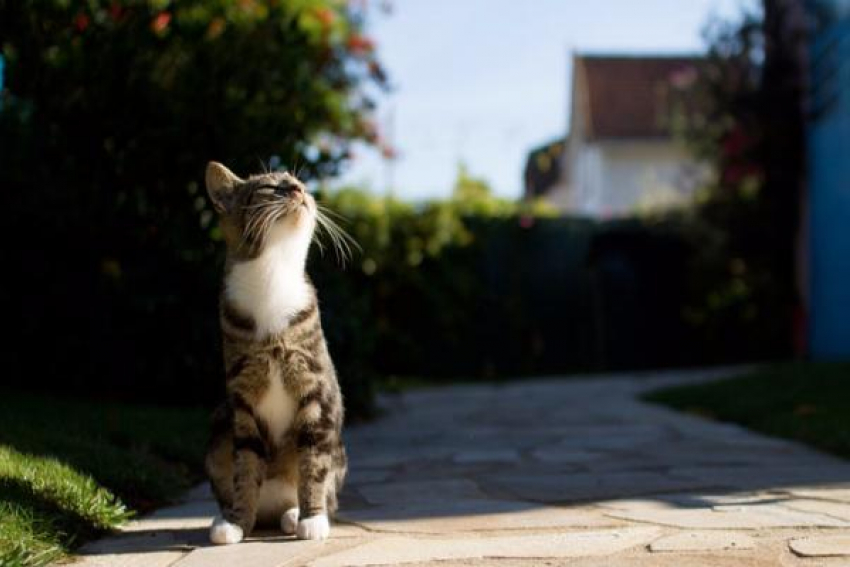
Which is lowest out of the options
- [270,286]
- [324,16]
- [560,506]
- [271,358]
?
[560,506]

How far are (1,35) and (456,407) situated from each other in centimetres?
454

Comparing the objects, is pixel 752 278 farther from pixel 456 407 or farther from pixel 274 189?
pixel 274 189

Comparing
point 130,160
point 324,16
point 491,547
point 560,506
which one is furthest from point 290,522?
point 324,16

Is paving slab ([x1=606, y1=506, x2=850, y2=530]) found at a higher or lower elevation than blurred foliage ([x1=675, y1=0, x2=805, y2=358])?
lower

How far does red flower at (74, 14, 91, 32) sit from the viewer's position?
20.3 ft

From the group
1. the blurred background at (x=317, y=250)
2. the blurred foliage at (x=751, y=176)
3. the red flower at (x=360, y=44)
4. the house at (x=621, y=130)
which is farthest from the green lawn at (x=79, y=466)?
the house at (x=621, y=130)

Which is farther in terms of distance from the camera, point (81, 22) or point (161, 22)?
point (161, 22)

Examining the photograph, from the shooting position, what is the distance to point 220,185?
361 centimetres

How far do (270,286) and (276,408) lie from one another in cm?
41

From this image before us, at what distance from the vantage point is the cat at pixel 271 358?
3.45 m

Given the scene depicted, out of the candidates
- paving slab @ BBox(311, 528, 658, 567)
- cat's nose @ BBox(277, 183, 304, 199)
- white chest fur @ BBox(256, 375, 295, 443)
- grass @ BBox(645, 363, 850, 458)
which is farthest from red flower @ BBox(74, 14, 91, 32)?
grass @ BBox(645, 363, 850, 458)

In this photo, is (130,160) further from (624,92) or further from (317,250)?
(624,92)

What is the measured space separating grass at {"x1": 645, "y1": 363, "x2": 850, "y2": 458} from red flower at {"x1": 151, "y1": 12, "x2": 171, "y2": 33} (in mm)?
4421

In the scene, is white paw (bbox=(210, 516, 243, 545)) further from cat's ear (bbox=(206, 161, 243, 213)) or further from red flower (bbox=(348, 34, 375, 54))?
red flower (bbox=(348, 34, 375, 54))
